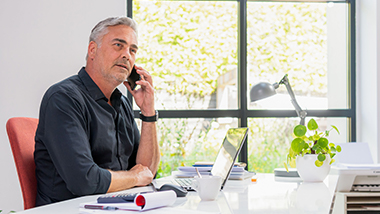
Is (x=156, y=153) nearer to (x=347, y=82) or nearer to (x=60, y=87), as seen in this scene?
(x=60, y=87)

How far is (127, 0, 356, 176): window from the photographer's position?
131 inches

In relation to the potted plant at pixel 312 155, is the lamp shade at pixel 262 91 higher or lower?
higher

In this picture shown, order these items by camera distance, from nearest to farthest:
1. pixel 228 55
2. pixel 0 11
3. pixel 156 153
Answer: pixel 156 153
pixel 0 11
pixel 228 55

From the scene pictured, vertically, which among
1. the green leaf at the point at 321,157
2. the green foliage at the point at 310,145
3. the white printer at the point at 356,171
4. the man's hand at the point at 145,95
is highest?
the man's hand at the point at 145,95

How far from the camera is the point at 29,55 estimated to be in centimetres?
304

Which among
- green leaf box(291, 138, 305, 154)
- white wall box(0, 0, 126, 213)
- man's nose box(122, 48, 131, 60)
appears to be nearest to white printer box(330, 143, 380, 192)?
green leaf box(291, 138, 305, 154)

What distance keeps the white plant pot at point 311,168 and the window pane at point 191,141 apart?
5.36 feet

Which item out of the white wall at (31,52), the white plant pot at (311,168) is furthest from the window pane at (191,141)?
the white plant pot at (311,168)

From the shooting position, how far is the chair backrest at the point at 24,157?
1420 millimetres

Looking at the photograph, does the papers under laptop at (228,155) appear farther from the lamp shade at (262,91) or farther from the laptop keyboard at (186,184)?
the lamp shade at (262,91)

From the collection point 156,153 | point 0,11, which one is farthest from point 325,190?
point 0,11

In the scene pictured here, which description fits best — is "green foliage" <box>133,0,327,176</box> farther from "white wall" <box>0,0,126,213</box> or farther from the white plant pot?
the white plant pot

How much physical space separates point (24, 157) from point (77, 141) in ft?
0.88

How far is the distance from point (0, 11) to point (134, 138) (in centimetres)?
191
